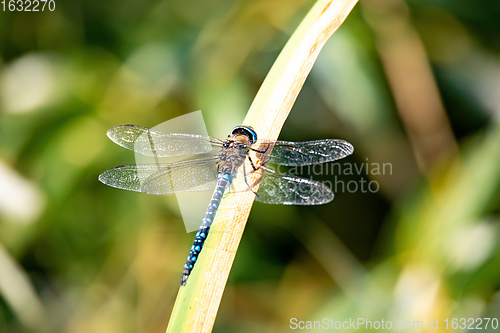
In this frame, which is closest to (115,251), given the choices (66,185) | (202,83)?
(66,185)

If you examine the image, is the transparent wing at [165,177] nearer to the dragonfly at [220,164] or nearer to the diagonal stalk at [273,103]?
the dragonfly at [220,164]

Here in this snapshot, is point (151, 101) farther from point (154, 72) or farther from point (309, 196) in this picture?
point (309, 196)

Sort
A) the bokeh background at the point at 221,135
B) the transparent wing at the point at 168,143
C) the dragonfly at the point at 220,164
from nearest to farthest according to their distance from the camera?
the dragonfly at the point at 220,164 → the transparent wing at the point at 168,143 → the bokeh background at the point at 221,135

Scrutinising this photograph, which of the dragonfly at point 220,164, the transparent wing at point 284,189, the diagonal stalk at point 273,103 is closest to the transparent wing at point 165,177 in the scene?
the dragonfly at point 220,164

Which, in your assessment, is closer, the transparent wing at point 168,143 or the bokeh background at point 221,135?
the transparent wing at point 168,143

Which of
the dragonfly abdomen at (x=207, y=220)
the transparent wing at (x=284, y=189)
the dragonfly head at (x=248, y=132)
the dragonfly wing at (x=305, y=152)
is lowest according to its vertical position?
the dragonfly abdomen at (x=207, y=220)

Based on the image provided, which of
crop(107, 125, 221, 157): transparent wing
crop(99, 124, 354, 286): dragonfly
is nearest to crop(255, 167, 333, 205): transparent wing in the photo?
crop(99, 124, 354, 286): dragonfly

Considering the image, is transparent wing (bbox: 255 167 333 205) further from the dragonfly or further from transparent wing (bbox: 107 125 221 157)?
transparent wing (bbox: 107 125 221 157)

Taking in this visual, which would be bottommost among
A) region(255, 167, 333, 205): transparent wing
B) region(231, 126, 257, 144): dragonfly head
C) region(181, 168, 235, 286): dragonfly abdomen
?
region(181, 168, 235, 286): dragonfly abdomen
